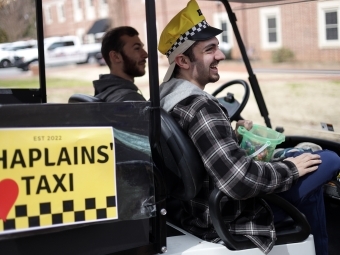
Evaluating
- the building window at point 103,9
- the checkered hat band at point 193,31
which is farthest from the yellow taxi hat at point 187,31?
the building window at point 103,9

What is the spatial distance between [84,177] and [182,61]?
32.4 inches

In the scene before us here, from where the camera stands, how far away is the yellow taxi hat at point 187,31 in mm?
2336

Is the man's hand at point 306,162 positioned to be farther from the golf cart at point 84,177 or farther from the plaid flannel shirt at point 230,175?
the golf cart at point 84,177

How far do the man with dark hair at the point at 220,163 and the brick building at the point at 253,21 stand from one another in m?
0.84

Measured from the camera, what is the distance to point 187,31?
2346 mm

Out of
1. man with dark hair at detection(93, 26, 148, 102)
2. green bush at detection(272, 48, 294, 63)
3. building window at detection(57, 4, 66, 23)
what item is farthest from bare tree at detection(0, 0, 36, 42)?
building window at detection(57, 4, 66, 23)

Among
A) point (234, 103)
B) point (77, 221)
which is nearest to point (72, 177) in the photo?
point (77, 221)

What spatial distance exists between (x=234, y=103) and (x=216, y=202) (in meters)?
1.62

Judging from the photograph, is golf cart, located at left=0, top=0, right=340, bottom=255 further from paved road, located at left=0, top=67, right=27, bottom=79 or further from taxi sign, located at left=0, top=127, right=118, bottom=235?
paved road, located at left=0, top=67, right=27, bottom=79

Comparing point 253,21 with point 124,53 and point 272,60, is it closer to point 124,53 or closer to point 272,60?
point 272,60

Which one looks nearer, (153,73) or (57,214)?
(57,214)

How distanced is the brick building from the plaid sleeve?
1006 millimetres

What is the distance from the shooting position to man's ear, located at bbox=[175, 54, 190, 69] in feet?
7.80

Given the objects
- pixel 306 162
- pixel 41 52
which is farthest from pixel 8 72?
pixel 306 162
